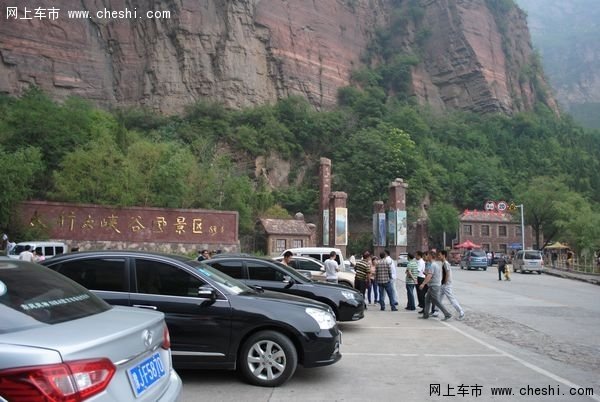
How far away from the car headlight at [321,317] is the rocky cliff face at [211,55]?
6656cm

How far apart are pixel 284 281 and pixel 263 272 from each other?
44 centimetres

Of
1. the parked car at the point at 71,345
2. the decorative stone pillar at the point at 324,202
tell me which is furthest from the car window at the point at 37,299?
A: the decorative stone pillar at the point at 324,202

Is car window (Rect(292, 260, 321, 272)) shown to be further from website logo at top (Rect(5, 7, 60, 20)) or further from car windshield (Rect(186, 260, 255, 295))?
website logo at top (Rect(5, 7, 60, 20))

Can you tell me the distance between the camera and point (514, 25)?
111688mm

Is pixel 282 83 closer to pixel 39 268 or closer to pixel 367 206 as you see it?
pixel 367 206

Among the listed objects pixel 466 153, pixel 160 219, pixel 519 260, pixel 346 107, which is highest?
pixel 346 107

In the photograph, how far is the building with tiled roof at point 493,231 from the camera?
67.7 m

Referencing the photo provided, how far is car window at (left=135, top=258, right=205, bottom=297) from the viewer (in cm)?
618

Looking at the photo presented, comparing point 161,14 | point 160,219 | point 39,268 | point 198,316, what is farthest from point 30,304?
point 161,14

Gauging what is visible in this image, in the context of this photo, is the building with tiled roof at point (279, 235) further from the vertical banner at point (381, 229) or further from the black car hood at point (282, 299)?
the black car hood at point (282, 299)

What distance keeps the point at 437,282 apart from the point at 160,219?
22365 mm

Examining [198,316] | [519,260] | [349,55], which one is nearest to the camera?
[198,316]

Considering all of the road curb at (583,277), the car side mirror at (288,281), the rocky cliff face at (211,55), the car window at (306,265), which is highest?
the rocky cliff face at (211,55)

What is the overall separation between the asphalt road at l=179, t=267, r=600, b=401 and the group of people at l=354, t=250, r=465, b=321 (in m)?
0.59
